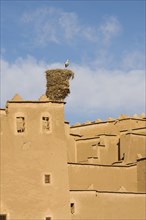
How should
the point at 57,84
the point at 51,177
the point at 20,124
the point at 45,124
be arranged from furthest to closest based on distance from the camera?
the point at 57,84 → the point at 45,124 → the point at 20,124 → the point at 51,177

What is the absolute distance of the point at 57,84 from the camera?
44688mm

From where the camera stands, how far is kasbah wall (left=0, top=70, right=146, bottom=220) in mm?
28312

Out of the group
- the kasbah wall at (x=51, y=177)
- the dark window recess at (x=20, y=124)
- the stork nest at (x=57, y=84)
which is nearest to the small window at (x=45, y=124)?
the kasbah wall at (x=51, y=177)

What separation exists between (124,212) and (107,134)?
9.30 m

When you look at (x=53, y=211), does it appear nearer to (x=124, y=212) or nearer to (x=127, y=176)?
(x=124, y=212)

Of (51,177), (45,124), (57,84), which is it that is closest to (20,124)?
(45,124)

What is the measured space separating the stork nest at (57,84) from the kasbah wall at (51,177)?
12.0m

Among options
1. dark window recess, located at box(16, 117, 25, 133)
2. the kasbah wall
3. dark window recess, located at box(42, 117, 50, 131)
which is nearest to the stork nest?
the kasbah wall

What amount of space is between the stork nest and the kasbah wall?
39.4ft

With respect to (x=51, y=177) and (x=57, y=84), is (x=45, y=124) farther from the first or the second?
(x=57, y=84)

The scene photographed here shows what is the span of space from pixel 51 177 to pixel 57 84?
16593mm

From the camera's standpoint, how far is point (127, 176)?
112 ft

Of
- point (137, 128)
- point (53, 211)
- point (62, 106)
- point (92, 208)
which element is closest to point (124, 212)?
point (92, 208)

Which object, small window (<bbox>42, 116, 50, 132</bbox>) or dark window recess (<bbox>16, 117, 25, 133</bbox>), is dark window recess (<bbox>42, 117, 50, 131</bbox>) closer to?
small window (<bbox>42, 116, 50, 132</bbox>)
